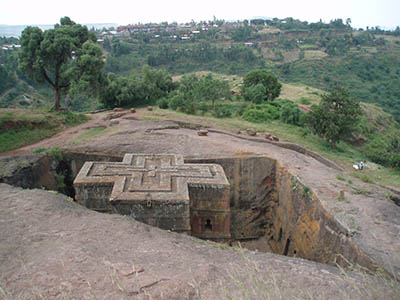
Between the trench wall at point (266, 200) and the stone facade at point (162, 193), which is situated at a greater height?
the stone facade at point (162, 193)

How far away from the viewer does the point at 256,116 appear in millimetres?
21516

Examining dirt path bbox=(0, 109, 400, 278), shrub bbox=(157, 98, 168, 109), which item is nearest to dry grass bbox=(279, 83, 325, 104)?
shrub bbox=(157, 98, 168, 109)

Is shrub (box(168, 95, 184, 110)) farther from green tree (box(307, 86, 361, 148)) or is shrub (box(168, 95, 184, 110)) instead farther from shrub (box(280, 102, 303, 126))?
green tree (box(307, 86, 361, 148))

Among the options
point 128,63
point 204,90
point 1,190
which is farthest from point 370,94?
point 1,190

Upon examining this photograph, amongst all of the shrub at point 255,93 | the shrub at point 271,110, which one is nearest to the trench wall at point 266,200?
the shrub at point 271,110

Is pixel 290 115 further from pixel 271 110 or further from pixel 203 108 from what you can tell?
pixel 203 108

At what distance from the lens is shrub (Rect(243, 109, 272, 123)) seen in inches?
829

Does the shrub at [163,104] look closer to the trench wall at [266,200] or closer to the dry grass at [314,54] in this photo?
the trench wall at [266,200]

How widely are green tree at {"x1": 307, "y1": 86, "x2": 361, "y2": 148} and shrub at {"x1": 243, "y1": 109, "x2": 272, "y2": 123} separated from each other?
14.5 ft

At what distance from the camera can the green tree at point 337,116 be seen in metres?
16.6

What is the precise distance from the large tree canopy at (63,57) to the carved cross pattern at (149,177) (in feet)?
32.6

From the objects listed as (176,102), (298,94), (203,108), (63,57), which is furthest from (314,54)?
(63,57)

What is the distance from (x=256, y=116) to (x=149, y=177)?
1348cm

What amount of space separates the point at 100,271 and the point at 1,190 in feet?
15.4
